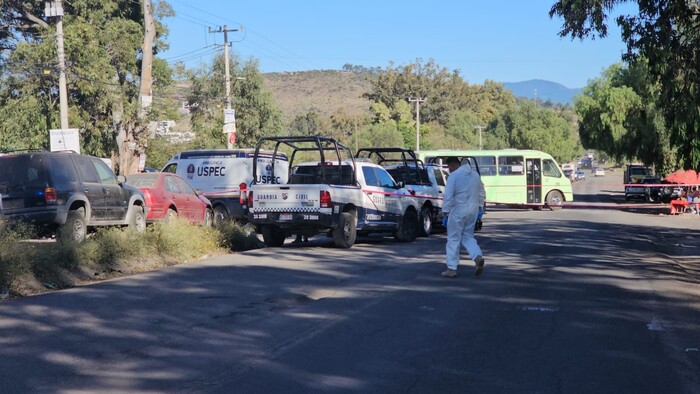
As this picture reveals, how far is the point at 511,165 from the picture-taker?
40812mm

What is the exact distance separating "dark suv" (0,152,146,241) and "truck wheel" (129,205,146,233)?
407 mm

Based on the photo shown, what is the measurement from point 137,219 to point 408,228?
6570 mm

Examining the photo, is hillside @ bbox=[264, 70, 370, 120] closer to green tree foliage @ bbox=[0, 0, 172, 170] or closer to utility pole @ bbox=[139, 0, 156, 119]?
green tree foliage @ bbox=[0, 0, 172, 170]

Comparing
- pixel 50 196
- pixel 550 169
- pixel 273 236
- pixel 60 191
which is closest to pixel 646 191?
pixel 550 169

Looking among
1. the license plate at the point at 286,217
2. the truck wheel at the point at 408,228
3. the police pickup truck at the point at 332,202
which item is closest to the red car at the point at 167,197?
the police pickup truck at the point at 332,202

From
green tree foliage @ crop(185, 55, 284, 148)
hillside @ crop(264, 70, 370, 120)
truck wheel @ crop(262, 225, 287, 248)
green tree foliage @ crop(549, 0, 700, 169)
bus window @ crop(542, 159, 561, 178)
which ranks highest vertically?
hillside @ crop(264, 70, 370, 120)

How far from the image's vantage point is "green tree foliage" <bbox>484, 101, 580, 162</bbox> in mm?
100738

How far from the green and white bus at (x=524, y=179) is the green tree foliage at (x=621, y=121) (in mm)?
8715

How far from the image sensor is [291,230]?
18.0 metres

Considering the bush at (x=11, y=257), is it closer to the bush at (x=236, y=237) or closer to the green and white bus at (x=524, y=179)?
the bush at (x=236, y=237)

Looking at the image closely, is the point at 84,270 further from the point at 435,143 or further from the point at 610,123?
the point at 435,143

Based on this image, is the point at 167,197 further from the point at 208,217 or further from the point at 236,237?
the point at 236,237

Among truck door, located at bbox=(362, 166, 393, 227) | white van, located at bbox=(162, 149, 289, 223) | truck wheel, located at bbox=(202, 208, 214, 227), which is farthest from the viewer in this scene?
white van, located at bbox=(162, 149, 289, 223)

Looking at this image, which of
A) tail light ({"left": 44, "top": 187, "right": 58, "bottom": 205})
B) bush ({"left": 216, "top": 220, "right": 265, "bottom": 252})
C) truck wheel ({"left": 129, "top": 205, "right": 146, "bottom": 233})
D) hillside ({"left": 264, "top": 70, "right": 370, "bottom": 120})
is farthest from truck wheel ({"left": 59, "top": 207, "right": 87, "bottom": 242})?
hillside ({"left": 264, "top": 70, "right": 370, "bottom": 120})
